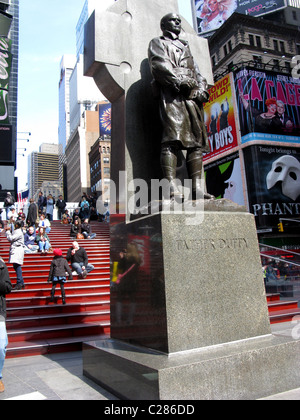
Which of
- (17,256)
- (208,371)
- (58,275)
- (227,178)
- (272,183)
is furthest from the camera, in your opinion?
(227,178)

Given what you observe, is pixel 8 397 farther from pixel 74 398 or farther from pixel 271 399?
pixel 271 399

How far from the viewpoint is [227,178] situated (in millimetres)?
36938

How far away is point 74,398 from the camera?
3.86 meters

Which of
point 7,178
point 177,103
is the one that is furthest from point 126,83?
point 7,178

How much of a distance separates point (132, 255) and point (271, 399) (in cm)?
215

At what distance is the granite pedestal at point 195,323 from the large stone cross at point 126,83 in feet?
3.41

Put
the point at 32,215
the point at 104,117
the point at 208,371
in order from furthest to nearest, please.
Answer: the point at 104,117 → the point at 32,215 → the point at 208,371

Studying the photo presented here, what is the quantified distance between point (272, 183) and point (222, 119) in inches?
332

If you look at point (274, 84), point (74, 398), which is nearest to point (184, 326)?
point (74, 398)

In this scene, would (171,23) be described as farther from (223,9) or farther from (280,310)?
(223,9)

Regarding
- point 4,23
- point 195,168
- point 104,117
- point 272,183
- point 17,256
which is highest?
point 104,117

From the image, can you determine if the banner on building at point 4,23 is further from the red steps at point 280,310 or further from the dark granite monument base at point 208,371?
the dark granite monument base at point 208,371

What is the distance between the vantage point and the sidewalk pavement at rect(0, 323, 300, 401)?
3.93 m

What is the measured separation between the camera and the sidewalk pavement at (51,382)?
393 centimetres
